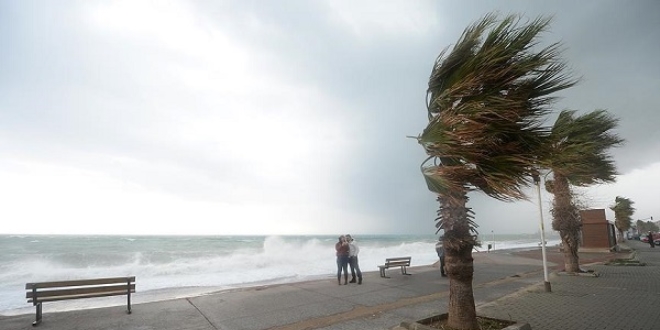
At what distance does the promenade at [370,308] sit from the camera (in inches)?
269

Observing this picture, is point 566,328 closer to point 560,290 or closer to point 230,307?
point 560,290

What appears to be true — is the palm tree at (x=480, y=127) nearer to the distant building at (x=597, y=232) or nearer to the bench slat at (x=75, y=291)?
the bench slat at (x=75, y=291)

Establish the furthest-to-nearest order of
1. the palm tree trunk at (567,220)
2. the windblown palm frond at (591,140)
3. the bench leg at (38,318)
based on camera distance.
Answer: the palm tree trunk at (567,220) → the windblown palm frond at (591,140) → the bench leg at (38,318)

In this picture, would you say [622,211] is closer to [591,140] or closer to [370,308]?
[591,140]

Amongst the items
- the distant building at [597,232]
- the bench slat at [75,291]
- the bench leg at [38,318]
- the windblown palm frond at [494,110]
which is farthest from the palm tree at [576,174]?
the distant building at [597,232]

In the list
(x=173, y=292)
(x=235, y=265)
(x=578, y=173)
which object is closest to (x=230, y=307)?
(x=173, y=292)

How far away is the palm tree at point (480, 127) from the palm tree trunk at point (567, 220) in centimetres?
1028

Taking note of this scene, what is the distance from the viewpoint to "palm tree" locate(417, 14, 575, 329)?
4.58m

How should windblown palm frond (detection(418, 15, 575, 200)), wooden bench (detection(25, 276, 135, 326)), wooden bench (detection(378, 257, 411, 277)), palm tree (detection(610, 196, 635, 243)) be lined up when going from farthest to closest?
palm tree (detection(610, 196, 635, 243)) < wooden bench (detection(378, 257, 411, 277)) < wooden bench (detection(25, 276, 135, 326)) < windblown palm frond (detection(418, 15, 575, 200))

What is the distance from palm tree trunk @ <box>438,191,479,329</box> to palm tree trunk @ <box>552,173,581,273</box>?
33.8 feet

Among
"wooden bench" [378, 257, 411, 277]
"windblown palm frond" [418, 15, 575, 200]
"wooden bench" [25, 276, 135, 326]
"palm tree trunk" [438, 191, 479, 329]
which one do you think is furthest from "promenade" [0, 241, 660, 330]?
"windblown palm frond" [418, 15, 575, 200]

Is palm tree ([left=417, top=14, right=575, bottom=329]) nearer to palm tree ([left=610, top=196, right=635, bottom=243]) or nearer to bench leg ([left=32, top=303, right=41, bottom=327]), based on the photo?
bench leg ([left=32, top=303, right=41, bottom=327])

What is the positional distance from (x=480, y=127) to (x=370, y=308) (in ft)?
18.3

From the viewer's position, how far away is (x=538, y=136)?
191 inches
